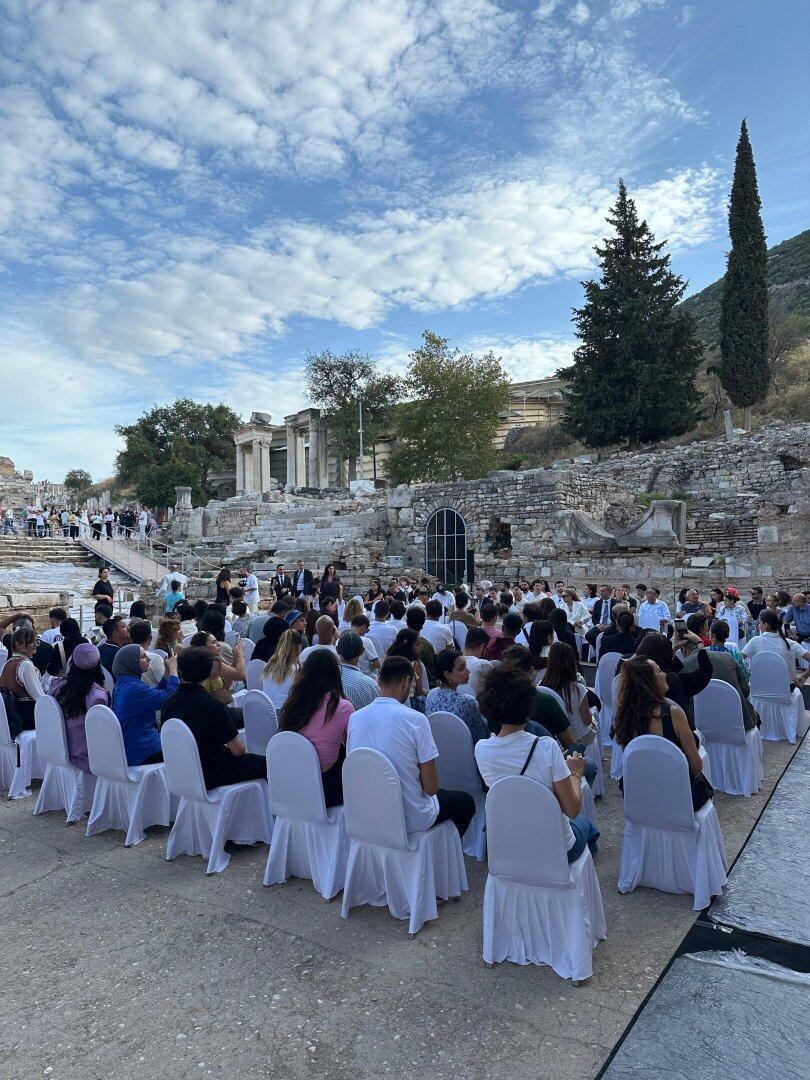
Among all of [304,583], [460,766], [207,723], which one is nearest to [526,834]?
[460,766]

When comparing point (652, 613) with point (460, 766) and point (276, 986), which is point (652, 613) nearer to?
point (460, 766)

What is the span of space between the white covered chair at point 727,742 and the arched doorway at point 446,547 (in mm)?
15004

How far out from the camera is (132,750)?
475 centimetres

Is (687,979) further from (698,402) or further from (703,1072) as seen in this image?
(698,402)

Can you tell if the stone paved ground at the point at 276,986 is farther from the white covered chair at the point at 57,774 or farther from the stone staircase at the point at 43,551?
the stone staircase at the point at 43,551

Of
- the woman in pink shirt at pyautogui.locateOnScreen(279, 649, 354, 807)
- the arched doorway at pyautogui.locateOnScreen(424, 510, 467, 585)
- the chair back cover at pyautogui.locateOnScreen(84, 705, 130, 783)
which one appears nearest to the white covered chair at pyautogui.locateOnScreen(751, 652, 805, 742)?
the woman in pink shirt at pyautogui.locateOnScreen(279, 649, 354, 807)

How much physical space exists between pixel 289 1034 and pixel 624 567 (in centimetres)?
1391

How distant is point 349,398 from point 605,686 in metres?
33.6

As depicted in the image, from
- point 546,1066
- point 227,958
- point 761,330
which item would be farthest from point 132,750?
point 761,330

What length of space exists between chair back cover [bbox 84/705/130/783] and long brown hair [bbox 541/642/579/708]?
9.78 feet

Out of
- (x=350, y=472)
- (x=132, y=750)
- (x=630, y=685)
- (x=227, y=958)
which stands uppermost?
(x=350, y=472)

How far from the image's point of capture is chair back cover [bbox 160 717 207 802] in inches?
162

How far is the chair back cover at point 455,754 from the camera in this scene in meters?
4.20

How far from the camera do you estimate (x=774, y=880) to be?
3.81 metres
